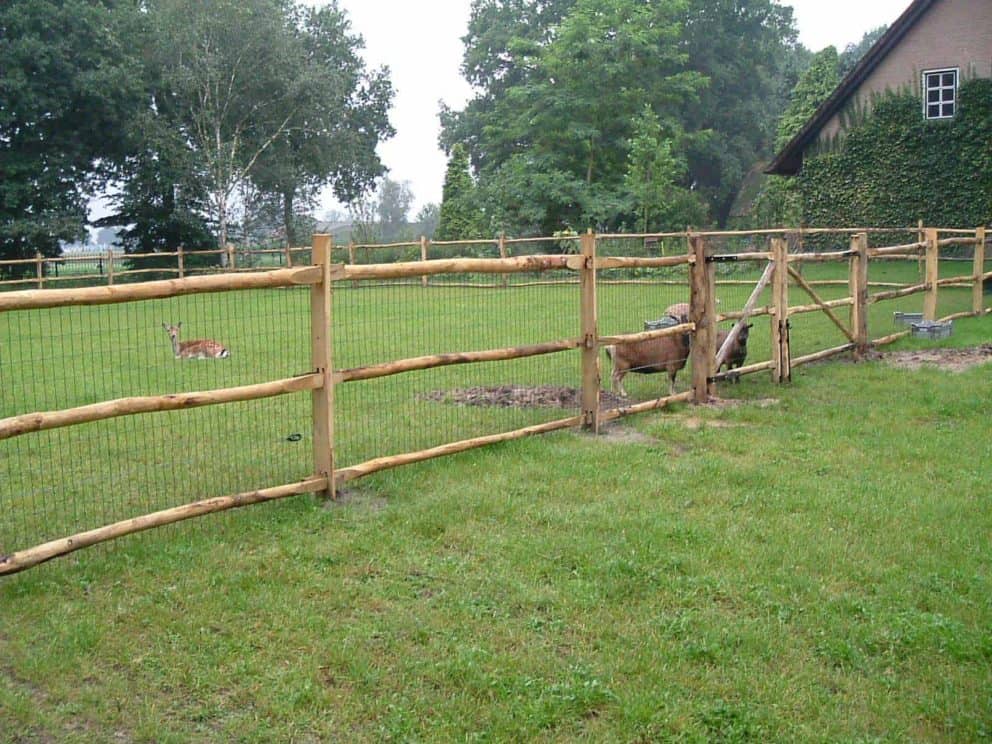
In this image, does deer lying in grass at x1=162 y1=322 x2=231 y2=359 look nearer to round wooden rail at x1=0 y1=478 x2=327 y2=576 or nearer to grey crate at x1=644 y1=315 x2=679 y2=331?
grey crate at x1=644 y1=315 x2=679 y2=331

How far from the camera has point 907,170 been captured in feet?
81.5

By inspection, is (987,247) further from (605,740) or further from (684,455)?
(605,740)

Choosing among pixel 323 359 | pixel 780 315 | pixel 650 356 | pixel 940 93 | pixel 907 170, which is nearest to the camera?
pixel 323 359

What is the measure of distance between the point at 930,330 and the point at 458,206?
25.0 meters

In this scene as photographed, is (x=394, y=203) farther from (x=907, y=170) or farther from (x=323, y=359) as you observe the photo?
(x=323, y=359)

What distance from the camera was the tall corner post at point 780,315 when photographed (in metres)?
9.53

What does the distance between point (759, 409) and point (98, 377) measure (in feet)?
21.4

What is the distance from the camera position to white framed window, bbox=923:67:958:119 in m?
24.1

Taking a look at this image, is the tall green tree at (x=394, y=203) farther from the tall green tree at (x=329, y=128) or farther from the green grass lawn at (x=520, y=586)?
the green grass lawn at (x=520, y=586)

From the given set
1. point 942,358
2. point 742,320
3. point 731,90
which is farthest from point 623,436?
point 731,90

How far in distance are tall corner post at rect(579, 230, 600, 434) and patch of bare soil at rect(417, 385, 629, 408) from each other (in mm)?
664

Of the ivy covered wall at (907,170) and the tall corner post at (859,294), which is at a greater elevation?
the ivy covered wall at (907,170)

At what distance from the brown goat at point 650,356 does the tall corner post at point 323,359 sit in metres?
3.76

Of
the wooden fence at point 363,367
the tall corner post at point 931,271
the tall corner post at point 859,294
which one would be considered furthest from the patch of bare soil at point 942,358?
the tall corner post at point 931,271
